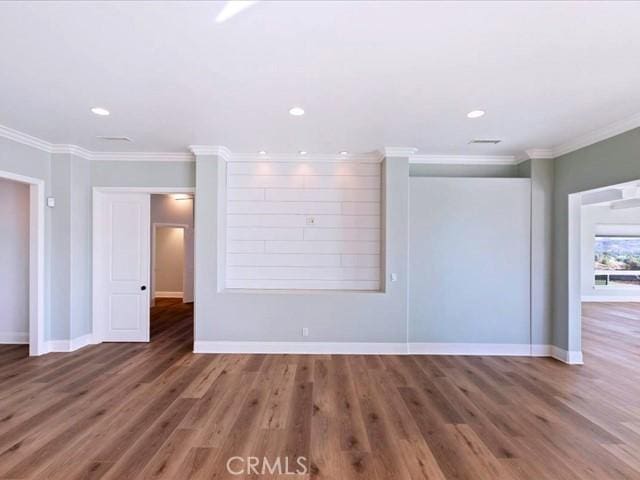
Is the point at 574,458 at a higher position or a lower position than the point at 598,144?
lower

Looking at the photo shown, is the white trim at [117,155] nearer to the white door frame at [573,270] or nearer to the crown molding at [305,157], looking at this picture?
the crown molding at [305,157]

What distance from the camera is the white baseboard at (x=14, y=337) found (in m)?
4.81

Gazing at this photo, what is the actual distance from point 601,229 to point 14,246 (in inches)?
540

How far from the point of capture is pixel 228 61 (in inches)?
92.6

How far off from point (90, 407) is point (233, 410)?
136cm

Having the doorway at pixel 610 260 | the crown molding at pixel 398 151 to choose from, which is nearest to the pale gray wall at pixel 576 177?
the crown molding at pixel 398 151

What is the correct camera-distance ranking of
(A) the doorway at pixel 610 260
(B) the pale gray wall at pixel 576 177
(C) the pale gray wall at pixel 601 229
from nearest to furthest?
(B) the pale gray wall at pixel 576 177 → (A) the doorway at pixel 610 260 → (C) the pale gray wall at pixel 601 229

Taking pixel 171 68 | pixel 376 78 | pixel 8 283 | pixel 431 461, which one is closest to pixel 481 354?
pixel 431 461

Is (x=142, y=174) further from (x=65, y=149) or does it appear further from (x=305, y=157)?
(x=305, y=157)

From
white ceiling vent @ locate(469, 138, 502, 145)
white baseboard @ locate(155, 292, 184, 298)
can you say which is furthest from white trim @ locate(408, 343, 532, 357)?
white baseboard @ locate(155, 292, 184, 298)

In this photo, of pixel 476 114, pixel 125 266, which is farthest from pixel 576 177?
pixel 125 266

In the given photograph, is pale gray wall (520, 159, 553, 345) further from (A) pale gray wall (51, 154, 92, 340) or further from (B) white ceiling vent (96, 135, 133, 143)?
(A) pale gray wall (51, 154, 92, 340)

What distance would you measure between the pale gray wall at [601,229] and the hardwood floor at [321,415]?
6024 millimetres

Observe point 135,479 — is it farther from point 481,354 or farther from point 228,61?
point 481,354
